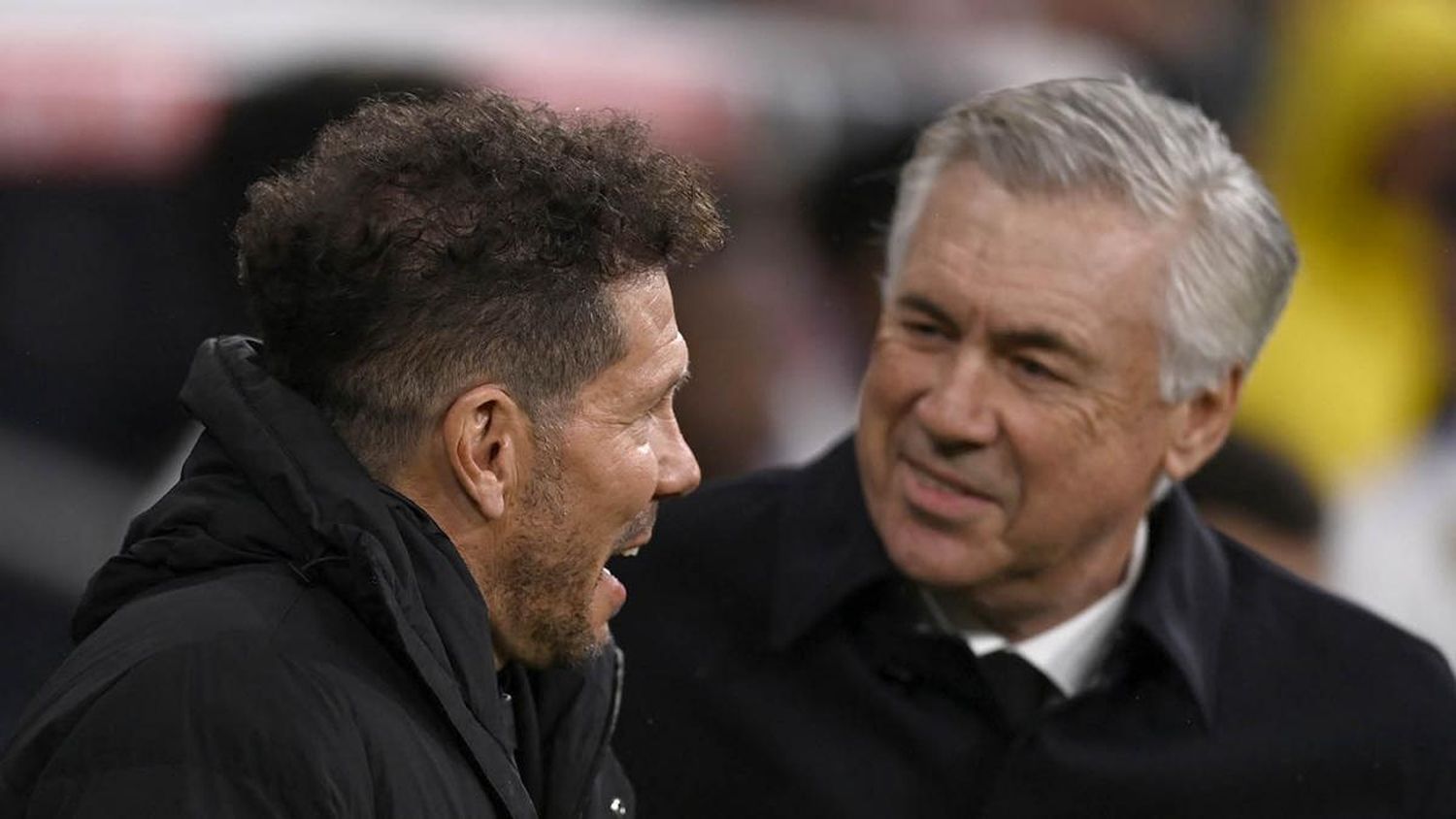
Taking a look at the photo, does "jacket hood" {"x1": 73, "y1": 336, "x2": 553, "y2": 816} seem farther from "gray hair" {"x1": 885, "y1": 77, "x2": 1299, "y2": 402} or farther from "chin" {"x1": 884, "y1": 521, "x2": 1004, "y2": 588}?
"gray hair" {"x1": 885, "y1": 77, "x2": 1299, "y2": 402}

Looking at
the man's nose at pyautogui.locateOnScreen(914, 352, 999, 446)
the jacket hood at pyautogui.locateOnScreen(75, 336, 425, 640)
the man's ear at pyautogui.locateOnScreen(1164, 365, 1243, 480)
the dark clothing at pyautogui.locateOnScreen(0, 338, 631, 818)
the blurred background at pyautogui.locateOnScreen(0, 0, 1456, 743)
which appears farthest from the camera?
the blurred background at pyautogui.locateOnScreen(0, 0, 1456, 743)

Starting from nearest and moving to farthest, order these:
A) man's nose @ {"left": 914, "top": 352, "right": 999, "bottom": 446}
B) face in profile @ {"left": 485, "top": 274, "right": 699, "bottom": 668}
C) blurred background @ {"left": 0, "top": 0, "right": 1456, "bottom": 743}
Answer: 1. face in profile @ {"left": 485, "top": 274, "right": 699, "bottom": 668}
2. man's nose @ {"left": 914, "top": 352, "right": 999, "bottom": 446}
3. blurred background @ {"left": 0, "top": 0, "right": 1456, "bottom": 743}

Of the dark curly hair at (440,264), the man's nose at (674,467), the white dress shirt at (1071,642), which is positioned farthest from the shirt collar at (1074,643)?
the dark curly hair at (440,264)

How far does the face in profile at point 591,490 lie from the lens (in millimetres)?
1542

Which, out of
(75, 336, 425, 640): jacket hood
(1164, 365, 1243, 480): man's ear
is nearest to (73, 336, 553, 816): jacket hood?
(75, 336, 425, 640): jacket hood

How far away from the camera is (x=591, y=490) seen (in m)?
1.57

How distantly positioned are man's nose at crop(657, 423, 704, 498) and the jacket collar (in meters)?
0.47

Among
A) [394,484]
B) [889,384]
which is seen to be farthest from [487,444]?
[889,384]

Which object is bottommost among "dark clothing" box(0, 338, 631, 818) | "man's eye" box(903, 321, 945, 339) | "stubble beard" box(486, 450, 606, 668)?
"man's eye" box(903, 321, 945, 339)

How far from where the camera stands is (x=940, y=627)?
2117 mm

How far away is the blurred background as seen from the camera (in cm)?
251

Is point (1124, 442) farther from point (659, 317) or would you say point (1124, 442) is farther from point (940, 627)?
point (659, 317)

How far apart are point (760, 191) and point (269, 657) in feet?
5.69

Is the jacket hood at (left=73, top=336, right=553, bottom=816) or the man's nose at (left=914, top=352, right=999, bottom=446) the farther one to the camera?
the man's nose at (left=914, top=352, right=999, bottom=446)
